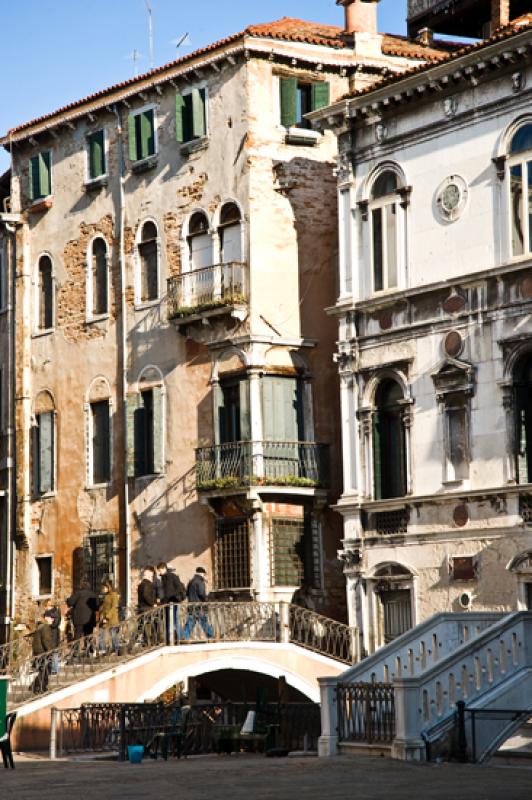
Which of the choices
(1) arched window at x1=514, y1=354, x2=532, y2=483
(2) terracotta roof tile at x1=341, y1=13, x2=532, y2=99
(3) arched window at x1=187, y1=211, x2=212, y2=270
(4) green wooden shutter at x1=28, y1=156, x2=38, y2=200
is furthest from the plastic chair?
(4) green wooden shutter at x1=28, y1=156, x2=38, y2=200

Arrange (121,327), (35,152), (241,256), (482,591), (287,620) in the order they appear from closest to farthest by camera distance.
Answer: (482,591)
(287,620)
(241,256)
(121,327)
(35,152)

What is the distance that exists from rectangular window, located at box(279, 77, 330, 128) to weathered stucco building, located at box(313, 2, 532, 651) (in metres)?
2.22

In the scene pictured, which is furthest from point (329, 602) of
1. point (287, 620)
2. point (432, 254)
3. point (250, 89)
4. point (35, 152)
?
point (35, 152)

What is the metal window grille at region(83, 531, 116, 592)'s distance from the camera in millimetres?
40562

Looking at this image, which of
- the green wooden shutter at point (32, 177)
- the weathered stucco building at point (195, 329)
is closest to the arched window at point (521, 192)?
the weathered stucco building at point (195, 329)

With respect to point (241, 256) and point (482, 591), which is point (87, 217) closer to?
point (241, 256)

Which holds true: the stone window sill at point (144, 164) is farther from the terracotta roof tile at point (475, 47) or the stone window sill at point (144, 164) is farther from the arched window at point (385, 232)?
the arched window at point (385, 232)

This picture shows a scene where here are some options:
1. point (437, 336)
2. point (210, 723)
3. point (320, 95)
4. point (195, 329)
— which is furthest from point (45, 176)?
point (210, 723)

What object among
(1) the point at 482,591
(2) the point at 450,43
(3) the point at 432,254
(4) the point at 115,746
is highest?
(2) the point at 450,43

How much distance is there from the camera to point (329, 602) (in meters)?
37.6

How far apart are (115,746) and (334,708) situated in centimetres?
535

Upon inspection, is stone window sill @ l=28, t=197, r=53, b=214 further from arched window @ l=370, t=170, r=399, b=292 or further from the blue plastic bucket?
the blue plastic bucket

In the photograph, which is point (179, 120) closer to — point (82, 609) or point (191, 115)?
point (191, 115)

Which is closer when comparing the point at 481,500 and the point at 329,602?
the point at 481,500
